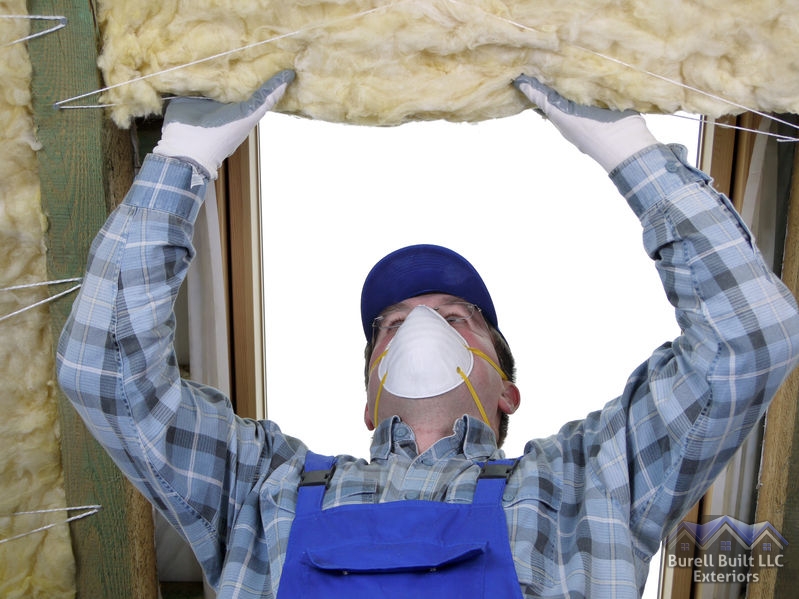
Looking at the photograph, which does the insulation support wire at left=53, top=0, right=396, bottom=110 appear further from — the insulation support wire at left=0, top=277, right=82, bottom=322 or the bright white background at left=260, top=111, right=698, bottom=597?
the bright white background at left=260, top=111, right=698, bottom=597

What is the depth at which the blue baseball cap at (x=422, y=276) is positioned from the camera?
5.21ft

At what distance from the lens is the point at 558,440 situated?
52.3 inches

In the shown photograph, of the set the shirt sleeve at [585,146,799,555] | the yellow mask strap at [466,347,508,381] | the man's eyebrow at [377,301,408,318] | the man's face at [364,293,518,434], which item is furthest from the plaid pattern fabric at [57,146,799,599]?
the man's eyebrow at [377,301,408,318]

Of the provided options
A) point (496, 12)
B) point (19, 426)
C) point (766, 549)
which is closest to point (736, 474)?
point (766, 549)

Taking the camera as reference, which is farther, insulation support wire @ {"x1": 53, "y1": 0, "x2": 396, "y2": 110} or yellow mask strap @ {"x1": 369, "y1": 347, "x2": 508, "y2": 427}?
yellow mask strap @ {"x1": 369, "y1": 347, "x2": 508, "y2": 427}

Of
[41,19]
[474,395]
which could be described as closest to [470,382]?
[474,395]

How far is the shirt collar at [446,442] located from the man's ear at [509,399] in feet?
0.58

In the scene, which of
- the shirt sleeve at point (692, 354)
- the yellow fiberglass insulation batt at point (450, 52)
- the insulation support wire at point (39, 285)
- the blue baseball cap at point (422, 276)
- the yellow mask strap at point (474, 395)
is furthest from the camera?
the blue baseball cap at point (422, 276)

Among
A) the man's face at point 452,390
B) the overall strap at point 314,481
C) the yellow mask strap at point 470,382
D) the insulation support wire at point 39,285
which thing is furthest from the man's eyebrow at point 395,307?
the insulation support wire at point 39,285

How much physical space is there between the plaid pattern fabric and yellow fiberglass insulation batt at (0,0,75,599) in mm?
218

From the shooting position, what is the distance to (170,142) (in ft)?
3.96

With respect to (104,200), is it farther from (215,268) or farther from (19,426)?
(19,426)
